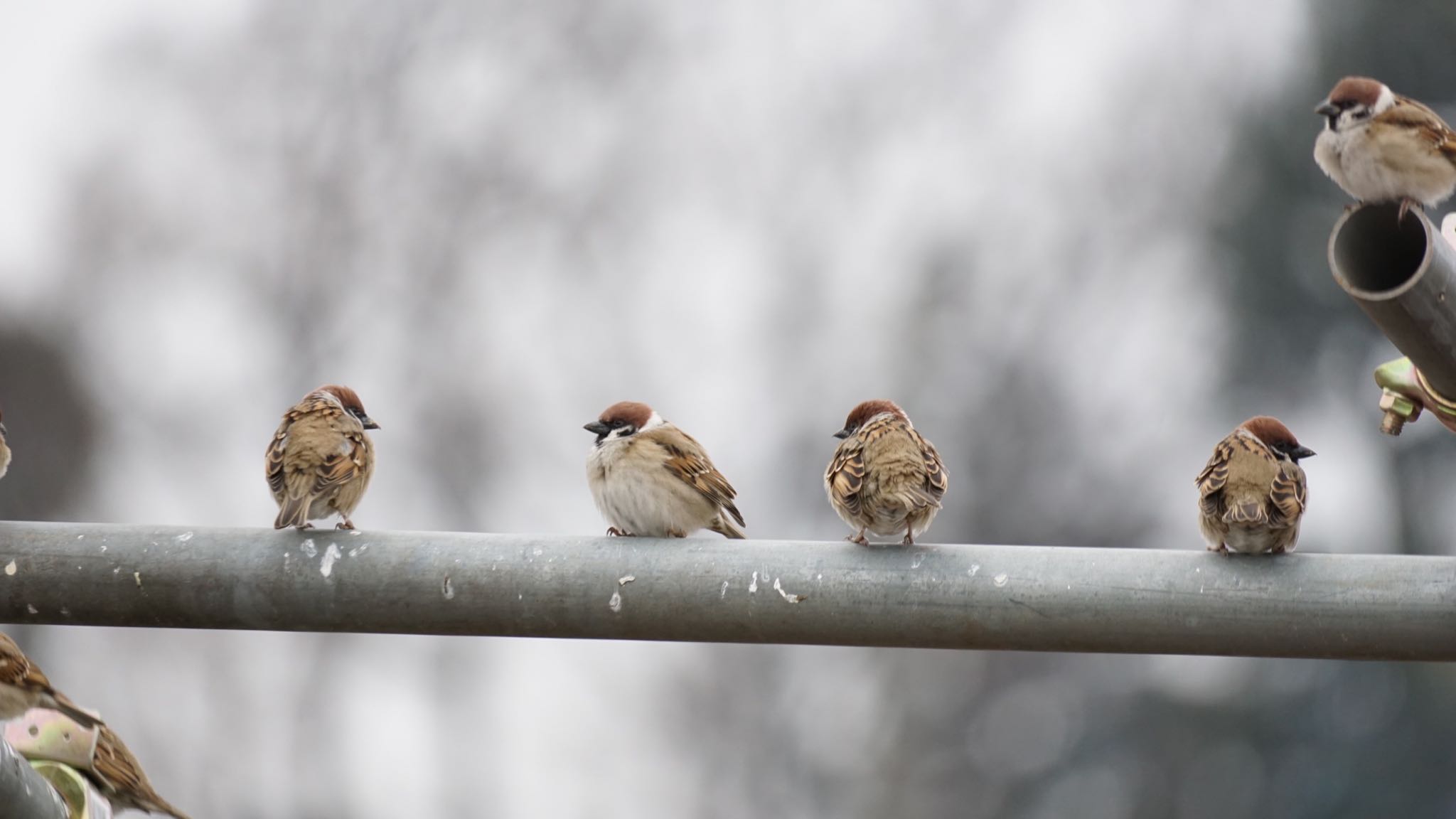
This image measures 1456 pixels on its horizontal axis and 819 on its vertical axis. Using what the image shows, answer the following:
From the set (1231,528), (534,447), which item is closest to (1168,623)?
(1231,528)

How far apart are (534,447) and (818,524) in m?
2.64

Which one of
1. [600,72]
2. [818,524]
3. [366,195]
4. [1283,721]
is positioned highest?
[600,72]

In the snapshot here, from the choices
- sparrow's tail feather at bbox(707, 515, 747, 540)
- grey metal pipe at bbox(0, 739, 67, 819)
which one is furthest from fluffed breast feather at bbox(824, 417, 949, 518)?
grey metal pipe at bbox(0, 739, 67, 819)

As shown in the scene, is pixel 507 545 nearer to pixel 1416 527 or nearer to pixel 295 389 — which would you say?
pixel 295 389

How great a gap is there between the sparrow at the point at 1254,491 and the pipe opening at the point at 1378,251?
0.73 meters

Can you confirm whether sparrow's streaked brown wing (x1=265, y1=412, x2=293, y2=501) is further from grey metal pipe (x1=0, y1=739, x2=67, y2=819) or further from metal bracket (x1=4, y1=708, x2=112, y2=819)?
grey metal pipe (x1=0, y1=739, x2=67, y2=819)

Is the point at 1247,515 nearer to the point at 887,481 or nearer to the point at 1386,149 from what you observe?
the point at 1386,149

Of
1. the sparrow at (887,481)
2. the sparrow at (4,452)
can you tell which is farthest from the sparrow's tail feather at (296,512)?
the sparrow at (887,481)

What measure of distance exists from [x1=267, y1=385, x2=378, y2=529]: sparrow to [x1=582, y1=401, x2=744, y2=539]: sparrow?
715 millimetres

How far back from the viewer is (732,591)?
2.88 meters

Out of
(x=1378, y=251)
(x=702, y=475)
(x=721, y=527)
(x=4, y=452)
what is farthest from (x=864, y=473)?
(x=4, y=452)

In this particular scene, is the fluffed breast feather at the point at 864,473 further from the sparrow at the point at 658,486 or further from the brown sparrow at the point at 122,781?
the brown sparrow at the point at 122,781

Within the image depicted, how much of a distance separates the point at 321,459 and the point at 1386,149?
8.89 feet

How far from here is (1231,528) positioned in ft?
11.4
